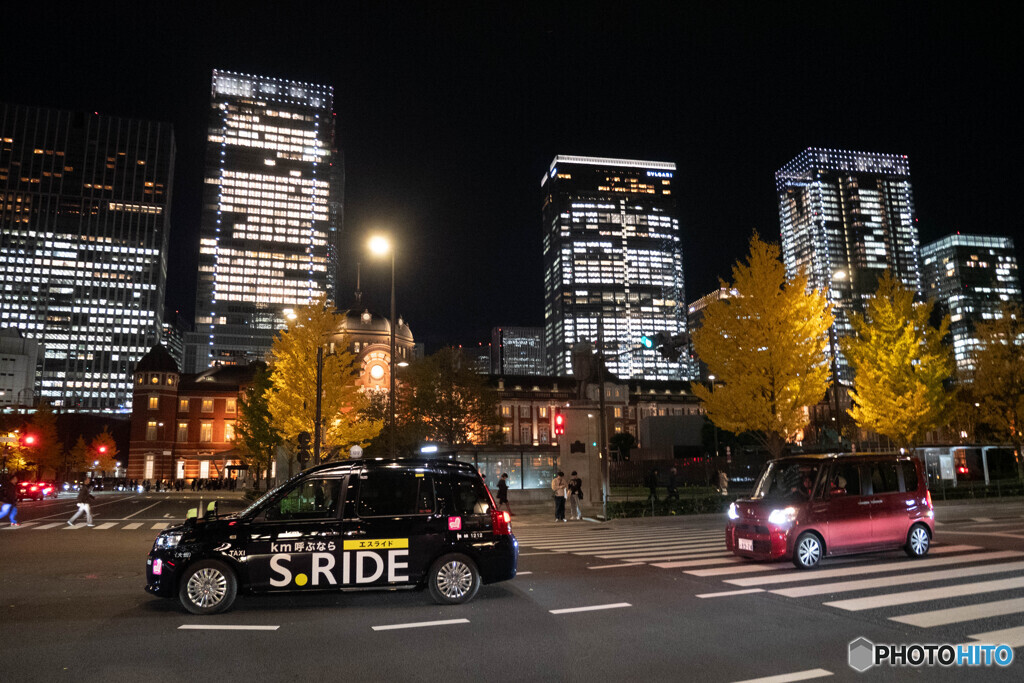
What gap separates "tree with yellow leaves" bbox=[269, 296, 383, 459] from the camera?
3053 cm

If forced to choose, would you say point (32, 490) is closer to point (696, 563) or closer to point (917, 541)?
point (696, 563)

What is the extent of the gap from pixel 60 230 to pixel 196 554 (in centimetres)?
18266

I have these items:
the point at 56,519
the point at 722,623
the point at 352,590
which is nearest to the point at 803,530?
the point at 722,623

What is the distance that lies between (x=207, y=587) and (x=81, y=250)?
180 metres

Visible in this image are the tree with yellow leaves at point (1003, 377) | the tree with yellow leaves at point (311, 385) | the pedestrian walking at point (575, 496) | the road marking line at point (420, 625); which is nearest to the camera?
the road marking line at point (420, 625)

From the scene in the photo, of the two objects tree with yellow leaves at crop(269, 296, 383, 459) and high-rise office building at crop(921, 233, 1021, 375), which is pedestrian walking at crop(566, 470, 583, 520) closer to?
tree with yellow leaves at crop(269, 296, 383, 459)

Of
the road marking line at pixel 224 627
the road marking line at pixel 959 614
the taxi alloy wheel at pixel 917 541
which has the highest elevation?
the taxi alloy wheel at pixel 917 541

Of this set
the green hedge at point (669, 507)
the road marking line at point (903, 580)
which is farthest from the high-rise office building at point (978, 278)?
the road marking line at point (903, 580)

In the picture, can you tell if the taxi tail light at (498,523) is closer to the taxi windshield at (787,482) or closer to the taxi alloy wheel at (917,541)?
the taxi windshield at (787,482)

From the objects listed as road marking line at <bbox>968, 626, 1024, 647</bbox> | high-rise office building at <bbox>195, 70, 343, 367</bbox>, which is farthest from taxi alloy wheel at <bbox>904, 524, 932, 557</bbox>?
high-rise office building at <bbox>195, 70, 343, 367</bbox>

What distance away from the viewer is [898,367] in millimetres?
29469

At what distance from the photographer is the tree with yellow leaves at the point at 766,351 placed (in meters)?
24.5

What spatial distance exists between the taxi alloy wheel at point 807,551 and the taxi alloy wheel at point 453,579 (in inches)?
234

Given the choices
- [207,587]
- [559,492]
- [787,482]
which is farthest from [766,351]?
[207,587]
